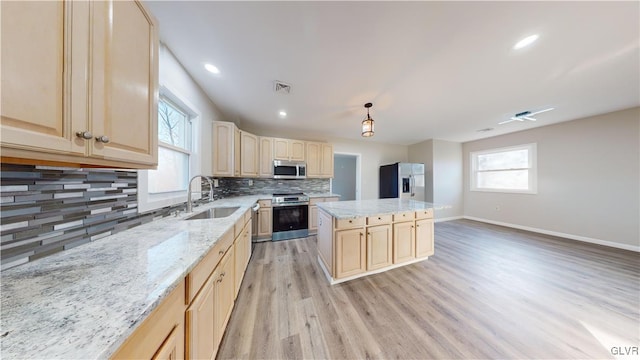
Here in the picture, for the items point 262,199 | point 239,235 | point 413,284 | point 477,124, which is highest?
point 477,124

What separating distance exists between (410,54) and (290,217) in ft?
9.73

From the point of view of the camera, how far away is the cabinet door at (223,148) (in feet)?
9.37

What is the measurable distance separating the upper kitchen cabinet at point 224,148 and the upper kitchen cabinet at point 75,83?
6.60 feet

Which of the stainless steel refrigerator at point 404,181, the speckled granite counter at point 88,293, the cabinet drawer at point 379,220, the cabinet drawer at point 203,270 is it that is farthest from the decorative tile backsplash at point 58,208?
the stainless steel refrigerator at point 404,181

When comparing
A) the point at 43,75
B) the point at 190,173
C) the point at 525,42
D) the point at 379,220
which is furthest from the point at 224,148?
the point at 525,42

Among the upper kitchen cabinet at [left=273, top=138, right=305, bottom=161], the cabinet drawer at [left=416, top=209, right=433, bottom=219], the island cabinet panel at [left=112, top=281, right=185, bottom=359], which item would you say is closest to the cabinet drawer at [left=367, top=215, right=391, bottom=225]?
the cabinet drawer at [left=416, top=209, right=433, bottom=219]

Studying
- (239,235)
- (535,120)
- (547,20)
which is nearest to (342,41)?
(547,20)

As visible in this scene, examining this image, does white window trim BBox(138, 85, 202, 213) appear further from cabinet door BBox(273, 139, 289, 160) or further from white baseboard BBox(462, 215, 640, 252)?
white baseboard BBox(462, 215, 640, 252)

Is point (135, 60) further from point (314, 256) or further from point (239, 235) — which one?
point (314, 256)

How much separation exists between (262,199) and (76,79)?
9.08ft

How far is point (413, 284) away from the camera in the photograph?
2086mm

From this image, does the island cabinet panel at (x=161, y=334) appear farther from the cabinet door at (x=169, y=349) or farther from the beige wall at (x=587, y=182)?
the beige wall at (x=587, y=182)

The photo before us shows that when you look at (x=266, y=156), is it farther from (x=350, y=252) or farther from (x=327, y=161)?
(x=350, y=252)

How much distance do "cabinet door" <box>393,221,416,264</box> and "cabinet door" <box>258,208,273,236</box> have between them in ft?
7.08
